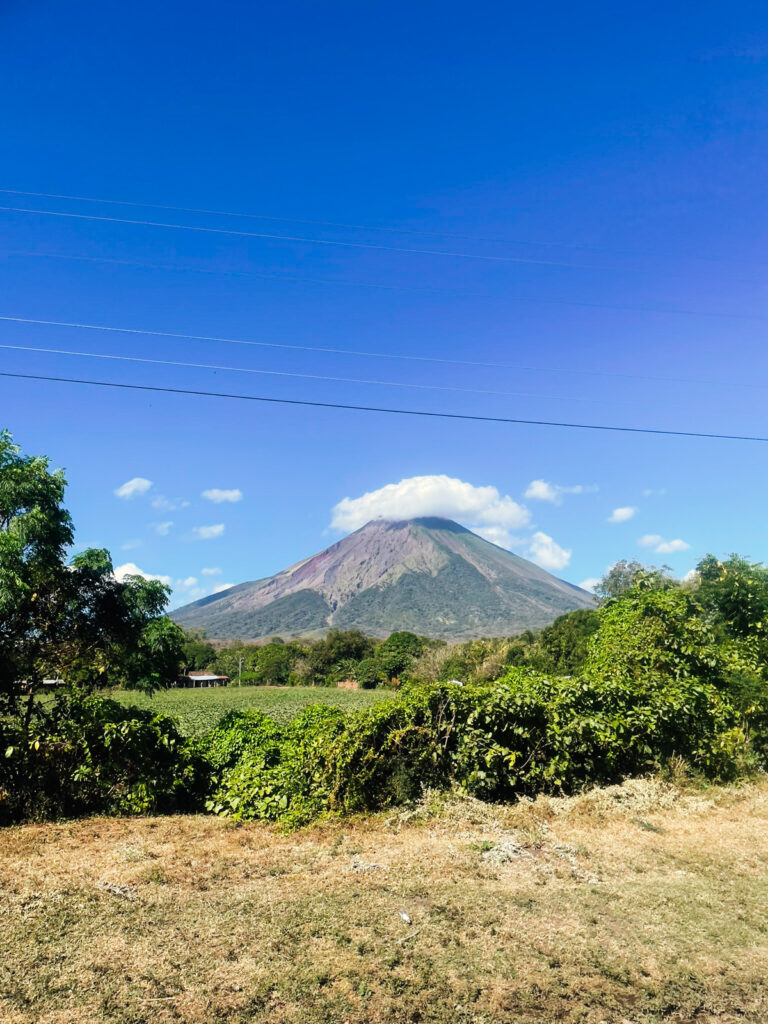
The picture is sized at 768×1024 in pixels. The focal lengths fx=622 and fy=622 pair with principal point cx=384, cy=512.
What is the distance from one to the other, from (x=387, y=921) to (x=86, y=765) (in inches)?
174

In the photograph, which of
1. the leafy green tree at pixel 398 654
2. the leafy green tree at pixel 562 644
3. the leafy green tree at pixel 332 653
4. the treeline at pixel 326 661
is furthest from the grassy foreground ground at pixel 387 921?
the leafy green tree at pixel 332 653

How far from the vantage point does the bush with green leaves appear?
7109 mm

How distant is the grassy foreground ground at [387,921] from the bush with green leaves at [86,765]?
0.41 metres

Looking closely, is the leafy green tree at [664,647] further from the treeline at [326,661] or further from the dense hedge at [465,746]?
the treeline at [326,661]

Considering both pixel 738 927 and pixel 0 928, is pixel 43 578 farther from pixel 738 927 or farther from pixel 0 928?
pixel 738 927

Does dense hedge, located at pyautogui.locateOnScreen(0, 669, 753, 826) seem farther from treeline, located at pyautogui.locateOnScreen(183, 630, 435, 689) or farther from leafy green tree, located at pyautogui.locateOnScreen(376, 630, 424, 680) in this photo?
leafy green tree, located at pyautogui.locateOnScreen(376, 630, 424, 680)

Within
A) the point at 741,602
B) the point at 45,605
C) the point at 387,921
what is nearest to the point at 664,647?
the point at 741,602

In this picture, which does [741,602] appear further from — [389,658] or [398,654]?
[398,654]

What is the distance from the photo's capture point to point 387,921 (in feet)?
15.0

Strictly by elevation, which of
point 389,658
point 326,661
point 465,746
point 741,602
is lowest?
point 326,661

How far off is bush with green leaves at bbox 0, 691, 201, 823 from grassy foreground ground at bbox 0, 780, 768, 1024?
0.41m

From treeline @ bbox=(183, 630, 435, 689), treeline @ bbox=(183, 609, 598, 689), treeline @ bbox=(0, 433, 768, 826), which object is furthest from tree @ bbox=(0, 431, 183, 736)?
treeline @ bbox=(183, 630, 435, 689)

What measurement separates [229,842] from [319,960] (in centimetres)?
282

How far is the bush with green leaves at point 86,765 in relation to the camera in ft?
23.3
